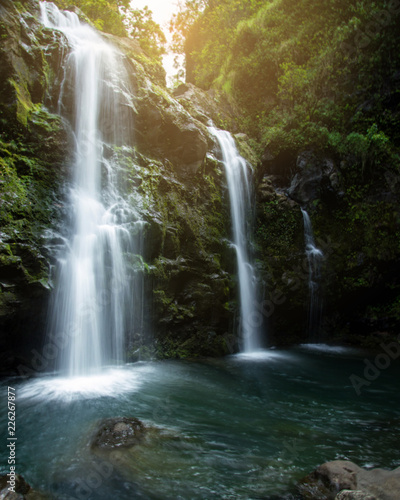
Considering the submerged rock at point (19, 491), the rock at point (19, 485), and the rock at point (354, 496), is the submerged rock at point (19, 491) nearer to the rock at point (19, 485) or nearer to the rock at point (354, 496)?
the rock at point (19, 485)

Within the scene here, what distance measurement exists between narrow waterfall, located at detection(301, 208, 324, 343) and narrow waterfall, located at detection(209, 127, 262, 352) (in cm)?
222

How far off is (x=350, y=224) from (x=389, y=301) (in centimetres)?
307

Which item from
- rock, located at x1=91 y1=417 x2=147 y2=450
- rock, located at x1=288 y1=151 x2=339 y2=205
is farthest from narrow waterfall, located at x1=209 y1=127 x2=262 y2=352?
rock, located at x1=91 y1=417 x2=147 y2=450

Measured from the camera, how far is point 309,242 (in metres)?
11.8

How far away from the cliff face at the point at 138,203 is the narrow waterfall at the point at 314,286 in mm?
3291

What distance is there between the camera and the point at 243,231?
11203mm

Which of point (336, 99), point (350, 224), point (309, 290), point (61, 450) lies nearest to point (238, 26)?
point (336, 99)

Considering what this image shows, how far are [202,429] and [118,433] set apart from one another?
1.13 m

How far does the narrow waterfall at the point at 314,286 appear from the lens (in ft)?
37.0

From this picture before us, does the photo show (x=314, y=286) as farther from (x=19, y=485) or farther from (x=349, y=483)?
(x=19, y=485)

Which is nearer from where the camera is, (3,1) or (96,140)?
(3,1)

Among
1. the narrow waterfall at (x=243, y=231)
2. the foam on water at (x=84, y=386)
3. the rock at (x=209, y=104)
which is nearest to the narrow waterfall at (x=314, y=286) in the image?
the narrow waterfall at (x=243, y=231)

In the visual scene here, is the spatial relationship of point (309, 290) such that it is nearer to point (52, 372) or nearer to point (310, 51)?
point (52, 372)

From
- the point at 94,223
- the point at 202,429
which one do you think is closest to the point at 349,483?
the point at 202,429
